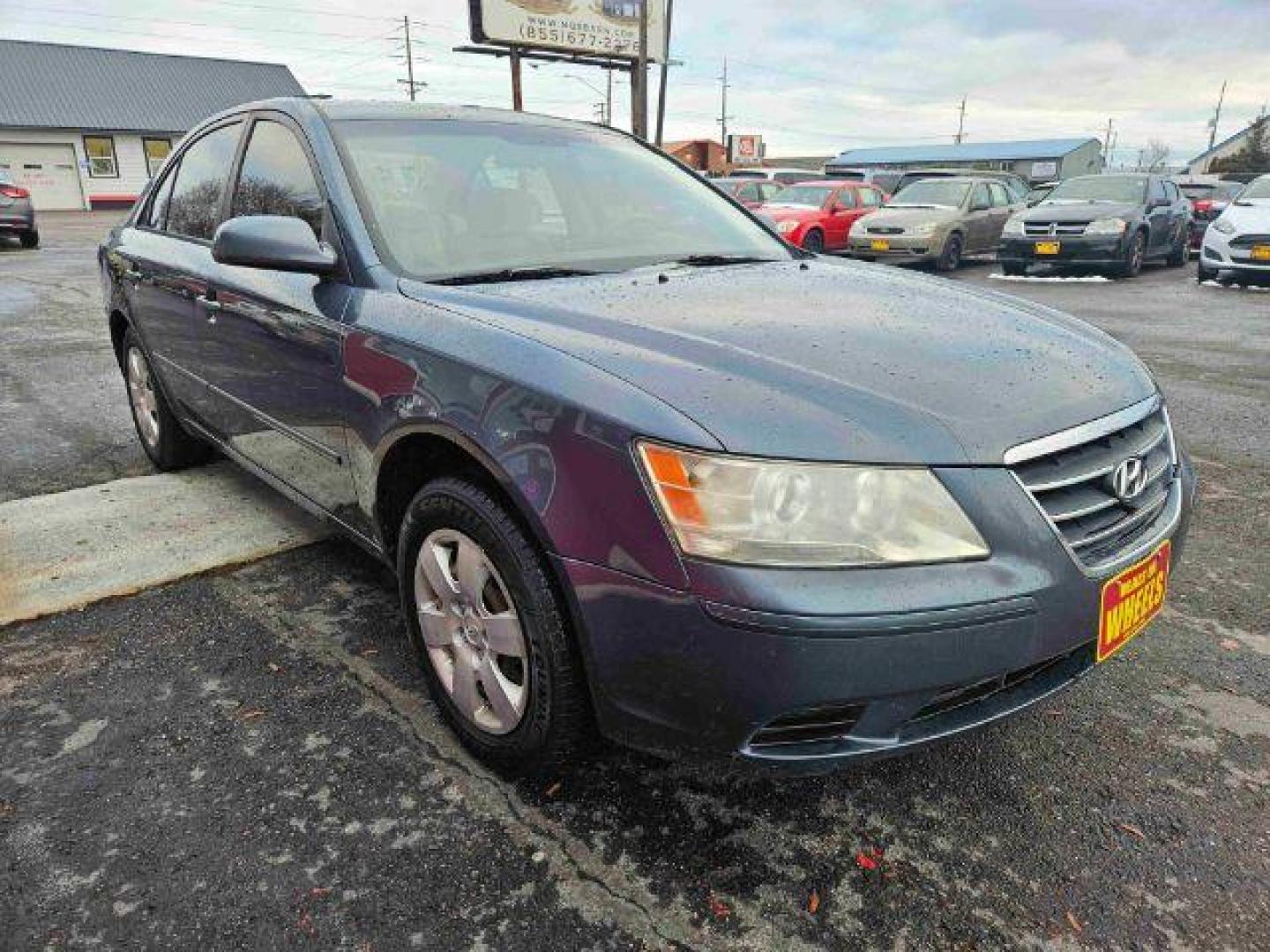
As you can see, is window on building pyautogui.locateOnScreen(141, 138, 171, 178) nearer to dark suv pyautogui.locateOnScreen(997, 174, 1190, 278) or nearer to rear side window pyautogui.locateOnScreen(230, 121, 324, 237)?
dark suv pyautogui.locateOnScreen(997, 174, 1190, 278)

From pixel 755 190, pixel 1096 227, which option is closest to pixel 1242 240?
pixel 1096 227

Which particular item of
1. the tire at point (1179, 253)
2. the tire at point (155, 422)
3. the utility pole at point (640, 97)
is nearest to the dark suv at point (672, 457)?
the tire at point (155, 422)

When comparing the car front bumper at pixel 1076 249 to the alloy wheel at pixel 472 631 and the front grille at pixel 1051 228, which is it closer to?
the front grille at pixel 1051 228

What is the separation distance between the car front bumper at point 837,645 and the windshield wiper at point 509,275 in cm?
96

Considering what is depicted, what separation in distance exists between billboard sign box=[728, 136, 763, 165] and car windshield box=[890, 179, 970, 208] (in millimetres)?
31883

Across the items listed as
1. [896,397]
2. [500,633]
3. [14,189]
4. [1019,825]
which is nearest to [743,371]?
[896,397]

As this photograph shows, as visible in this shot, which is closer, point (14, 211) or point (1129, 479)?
point (1129, 479)

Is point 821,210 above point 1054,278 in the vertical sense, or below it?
above

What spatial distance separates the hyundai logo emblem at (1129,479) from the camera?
1.85 m

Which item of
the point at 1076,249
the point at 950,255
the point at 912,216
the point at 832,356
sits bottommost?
the point at 950,255

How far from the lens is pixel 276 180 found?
2893 millimetres

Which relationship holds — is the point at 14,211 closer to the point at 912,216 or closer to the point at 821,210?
the point at 821,210

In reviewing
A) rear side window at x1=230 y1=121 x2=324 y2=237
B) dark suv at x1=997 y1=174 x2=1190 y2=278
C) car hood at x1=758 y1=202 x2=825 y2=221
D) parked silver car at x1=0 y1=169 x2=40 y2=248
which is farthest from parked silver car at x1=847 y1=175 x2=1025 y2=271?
parked silver car at x1=0 y1=169 x2=40 y2=248

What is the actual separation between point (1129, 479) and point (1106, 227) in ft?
40.5
